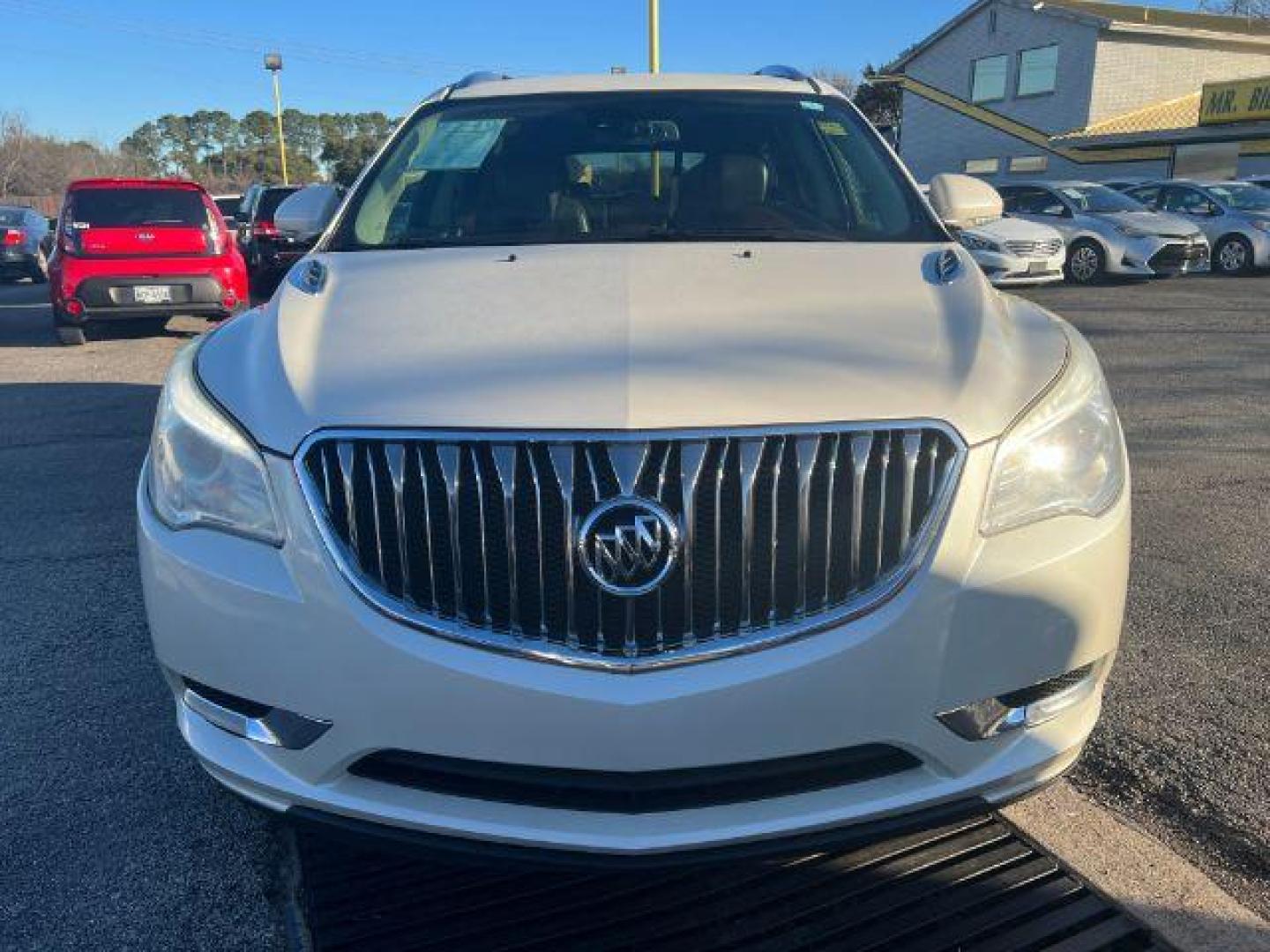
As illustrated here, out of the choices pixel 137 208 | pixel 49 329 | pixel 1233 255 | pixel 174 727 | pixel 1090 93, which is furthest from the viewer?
pixel 1090 93

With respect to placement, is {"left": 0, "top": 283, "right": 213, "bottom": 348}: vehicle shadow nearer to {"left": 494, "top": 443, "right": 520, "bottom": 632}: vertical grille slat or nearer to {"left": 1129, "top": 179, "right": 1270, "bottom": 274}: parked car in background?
{"left": 494, "top": 443, "right": 520, "bottom": 632}: vertical grille slat

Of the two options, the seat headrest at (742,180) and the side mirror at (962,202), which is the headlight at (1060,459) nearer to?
the seat headrest at (742,180)

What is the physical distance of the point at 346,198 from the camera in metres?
3.50

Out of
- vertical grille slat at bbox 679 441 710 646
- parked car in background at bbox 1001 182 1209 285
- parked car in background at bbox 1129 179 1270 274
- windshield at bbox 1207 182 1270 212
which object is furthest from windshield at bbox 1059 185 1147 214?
vertical grille slat at bbox 679 441 710 646

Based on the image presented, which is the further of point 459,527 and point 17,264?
point 17,264

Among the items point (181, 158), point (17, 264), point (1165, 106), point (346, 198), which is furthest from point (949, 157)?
point (181, 158)

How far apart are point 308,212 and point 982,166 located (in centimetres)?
3756

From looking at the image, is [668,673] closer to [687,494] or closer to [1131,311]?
[687,494]

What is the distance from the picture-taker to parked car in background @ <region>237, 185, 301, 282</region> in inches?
603

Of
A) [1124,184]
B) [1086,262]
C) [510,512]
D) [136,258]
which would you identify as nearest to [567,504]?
[510,512]

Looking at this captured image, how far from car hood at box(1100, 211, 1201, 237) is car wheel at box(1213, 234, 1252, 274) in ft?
3.77

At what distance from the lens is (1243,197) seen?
60.2 ft

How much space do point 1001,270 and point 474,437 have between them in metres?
13.4

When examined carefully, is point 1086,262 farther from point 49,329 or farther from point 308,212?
point 308,212
